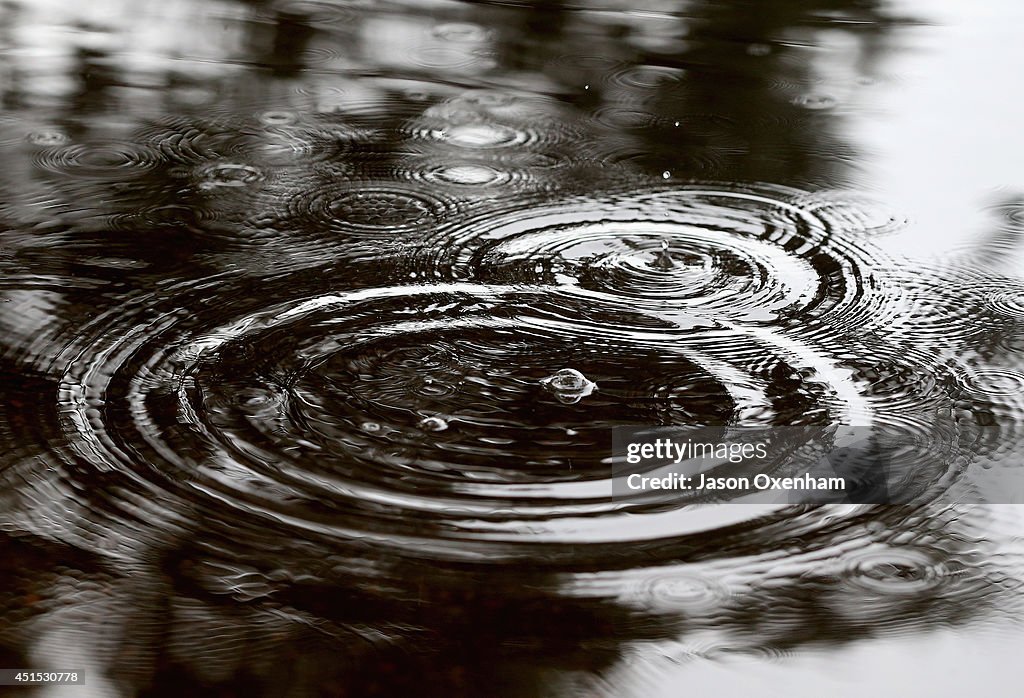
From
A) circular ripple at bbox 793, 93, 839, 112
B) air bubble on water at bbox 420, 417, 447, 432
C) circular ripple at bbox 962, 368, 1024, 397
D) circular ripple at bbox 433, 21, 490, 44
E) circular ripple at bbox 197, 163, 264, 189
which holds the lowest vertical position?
circular ripple at bbox 962, 368, 1024, 397

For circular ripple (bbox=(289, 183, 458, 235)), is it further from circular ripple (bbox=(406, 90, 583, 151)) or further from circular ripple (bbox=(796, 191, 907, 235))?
circular ripple (bbox=(796, 191, 907, 235))

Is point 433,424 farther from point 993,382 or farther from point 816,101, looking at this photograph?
point 816,101

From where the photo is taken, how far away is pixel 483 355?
1.82 metres

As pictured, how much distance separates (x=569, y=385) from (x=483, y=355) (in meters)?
0.16

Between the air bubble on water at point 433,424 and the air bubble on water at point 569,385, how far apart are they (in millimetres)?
192

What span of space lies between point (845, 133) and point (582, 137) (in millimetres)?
653

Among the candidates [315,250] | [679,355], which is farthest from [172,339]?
[679,355]

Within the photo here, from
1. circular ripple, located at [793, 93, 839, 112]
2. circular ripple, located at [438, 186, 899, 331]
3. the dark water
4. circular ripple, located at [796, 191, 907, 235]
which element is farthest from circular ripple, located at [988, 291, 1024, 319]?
circular ripple, located at [793, 93, 839, 112]

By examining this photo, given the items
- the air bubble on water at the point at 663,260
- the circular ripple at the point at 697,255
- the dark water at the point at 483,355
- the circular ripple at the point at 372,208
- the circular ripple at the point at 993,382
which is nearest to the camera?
the dark water at the point at 483,355

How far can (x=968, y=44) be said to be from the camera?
347 cm

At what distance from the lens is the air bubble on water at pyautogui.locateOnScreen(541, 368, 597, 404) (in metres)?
1.72

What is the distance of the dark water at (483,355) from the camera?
130 centimetres

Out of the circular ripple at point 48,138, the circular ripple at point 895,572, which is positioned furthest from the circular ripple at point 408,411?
the circular ripple at point 48,138

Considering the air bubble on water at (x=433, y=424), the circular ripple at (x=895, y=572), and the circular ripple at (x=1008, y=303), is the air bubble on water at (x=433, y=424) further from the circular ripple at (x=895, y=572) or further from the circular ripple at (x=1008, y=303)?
the circular ripple at (x=1008, y=303)
